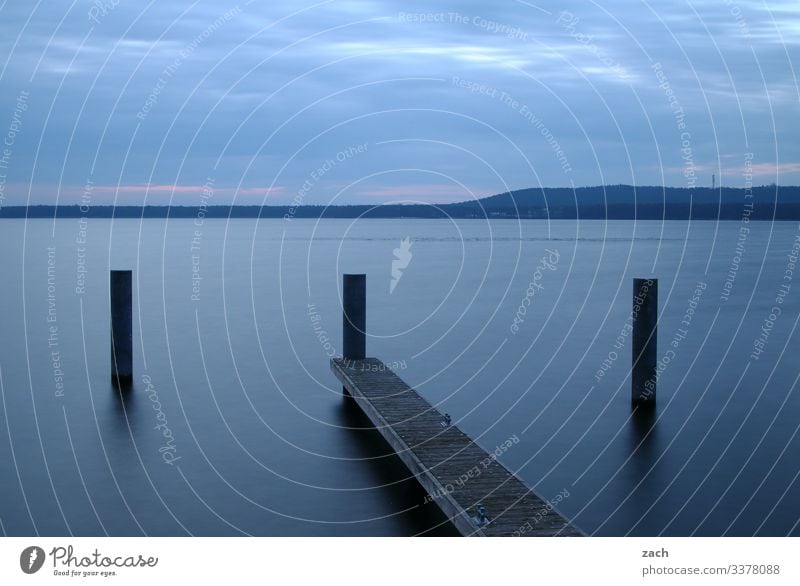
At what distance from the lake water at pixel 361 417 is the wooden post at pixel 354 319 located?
0.90 meters

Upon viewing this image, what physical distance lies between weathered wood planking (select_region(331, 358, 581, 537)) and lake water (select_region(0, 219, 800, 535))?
24.3 inches

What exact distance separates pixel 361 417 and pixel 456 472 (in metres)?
5.14

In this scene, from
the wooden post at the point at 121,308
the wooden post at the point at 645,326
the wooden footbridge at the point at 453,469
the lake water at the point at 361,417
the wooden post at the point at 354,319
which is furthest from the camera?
the wooden post at the point at 354,319

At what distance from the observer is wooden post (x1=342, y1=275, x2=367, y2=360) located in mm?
13695

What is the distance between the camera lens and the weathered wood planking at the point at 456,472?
698 centimetres

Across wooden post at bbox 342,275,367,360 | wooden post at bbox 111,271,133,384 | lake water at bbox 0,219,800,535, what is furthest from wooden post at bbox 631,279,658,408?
wooden post at bbox 111,271,133,384

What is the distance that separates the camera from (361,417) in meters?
13.2

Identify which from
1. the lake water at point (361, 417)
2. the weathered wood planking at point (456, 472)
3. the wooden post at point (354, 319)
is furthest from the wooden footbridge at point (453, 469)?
the wooden post at point (354, 319)

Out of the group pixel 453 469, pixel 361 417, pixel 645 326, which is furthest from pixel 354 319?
pixel 453 469

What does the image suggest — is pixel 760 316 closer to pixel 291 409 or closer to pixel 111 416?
pixel 291 409

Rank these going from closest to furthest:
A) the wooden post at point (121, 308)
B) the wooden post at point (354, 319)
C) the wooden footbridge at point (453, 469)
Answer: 1. the wooden footbridge at point (453, 469)
2. the wooden post at point (121, 308)
3. the wooden post at point (354, 319)

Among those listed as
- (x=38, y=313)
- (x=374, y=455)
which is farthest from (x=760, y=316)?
(x=38, y=313)

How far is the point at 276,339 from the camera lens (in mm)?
21078

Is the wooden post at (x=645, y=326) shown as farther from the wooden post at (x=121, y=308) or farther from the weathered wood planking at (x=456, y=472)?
the wooden post at (x=121, y=308)
